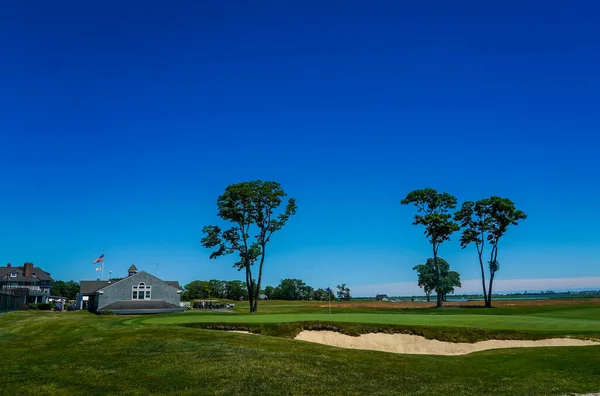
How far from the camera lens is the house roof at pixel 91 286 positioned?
292ft

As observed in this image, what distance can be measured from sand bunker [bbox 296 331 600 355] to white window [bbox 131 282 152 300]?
56.0 m

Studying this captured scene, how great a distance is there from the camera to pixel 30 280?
375 feet

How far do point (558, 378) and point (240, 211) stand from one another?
5310 centimetres

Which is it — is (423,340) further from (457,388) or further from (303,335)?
(457,388)

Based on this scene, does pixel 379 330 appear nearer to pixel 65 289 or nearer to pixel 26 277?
pixel 26 277

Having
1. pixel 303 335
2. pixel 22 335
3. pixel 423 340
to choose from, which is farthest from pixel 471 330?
pixel 22 335

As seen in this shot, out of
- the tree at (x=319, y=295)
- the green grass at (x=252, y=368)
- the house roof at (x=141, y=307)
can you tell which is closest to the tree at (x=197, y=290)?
the tree at (x=319, y=295)

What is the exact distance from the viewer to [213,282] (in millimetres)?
176875

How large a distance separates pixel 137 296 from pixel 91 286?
73.0 feet

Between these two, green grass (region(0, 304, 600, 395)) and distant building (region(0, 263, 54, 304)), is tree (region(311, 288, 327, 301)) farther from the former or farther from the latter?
green grass (region(0, 304, 600, 395))

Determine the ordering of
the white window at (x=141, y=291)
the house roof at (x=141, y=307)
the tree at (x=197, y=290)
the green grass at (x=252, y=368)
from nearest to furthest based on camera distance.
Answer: the green grass at (x=252, y=368), the house roof at (x=141, y=307), the white window at (x=141, y=291), the tree at (x=197, y=290)

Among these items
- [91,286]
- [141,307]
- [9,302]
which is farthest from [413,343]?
[91,286]

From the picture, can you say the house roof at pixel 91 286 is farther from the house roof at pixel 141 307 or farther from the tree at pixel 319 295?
the tree at pixel 319 295

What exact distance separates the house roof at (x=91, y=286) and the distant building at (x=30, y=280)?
25917mm
